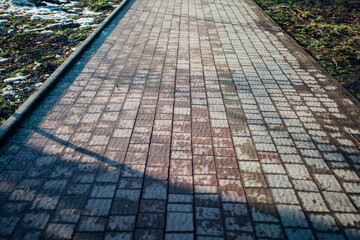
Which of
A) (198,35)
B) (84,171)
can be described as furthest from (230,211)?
(198,35)

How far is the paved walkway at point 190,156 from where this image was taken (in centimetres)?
230

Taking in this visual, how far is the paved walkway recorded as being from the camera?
230cm

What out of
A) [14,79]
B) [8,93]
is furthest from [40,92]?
[14,79]

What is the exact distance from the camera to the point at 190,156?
2992mm

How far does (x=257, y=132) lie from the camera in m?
3.39

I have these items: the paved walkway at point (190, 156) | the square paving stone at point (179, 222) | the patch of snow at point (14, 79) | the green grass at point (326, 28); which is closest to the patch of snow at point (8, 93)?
the patch of snow at point (14, 79)

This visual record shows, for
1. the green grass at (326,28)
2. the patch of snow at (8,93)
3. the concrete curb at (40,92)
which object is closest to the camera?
the concrete curb at (40,92)

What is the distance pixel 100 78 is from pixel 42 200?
2.69 metres

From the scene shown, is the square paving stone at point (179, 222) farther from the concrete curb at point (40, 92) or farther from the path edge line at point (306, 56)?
the path edge line at point (306, 56)

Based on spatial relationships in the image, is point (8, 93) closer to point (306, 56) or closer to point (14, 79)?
point (14, 79)

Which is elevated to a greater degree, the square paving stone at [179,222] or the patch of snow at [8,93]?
the patch of snow at [8,93]

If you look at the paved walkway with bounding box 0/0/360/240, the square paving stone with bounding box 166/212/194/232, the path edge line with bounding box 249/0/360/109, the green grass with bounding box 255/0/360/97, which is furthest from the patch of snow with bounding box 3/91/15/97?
the green grass with bounding box 255/0/360/97

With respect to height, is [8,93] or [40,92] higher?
[40,92]

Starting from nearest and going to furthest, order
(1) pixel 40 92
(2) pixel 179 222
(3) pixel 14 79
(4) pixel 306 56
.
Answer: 1. (2) pixel 179 222
2. (1) pixel 40 92
3. (3) pixel 14 79
4. (4) pixel 306 56
